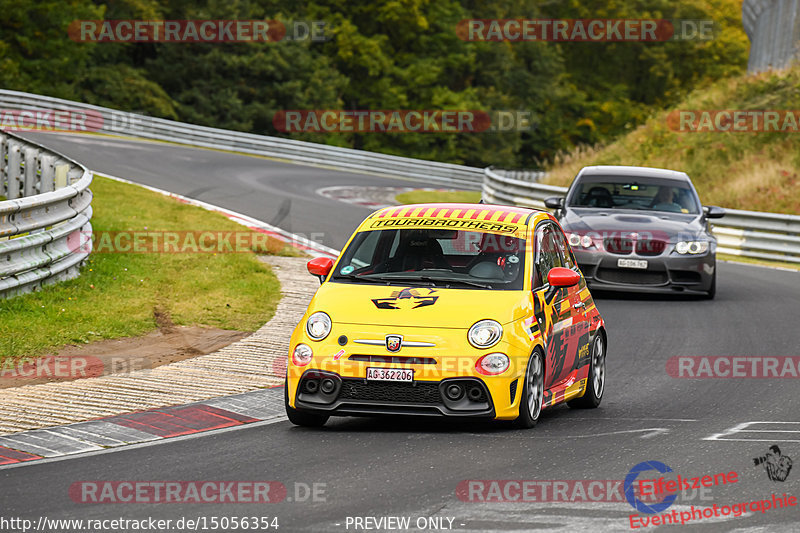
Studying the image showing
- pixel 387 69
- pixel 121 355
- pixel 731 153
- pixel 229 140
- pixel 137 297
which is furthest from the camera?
pixel 387 69

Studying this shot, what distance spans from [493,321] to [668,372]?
12.7ft

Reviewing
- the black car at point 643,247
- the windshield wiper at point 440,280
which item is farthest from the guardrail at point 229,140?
the windshield wiper at point 440,280

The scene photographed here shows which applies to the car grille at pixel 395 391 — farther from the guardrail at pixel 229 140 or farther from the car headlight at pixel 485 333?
the guardrail at pixel 229 140

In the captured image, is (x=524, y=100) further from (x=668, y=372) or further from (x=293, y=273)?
(x=668, y=372)

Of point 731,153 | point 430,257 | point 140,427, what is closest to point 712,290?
point 430,257

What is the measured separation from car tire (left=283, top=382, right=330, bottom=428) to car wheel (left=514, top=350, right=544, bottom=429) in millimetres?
1368

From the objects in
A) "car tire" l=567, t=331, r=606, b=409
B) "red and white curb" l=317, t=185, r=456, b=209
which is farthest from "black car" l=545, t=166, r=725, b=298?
"red and white curb" l=317, t=185, r=456, b=209

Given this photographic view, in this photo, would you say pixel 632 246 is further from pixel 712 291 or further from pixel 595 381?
pixel 595 381

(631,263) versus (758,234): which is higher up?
(631,263)

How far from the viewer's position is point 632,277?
1673cm

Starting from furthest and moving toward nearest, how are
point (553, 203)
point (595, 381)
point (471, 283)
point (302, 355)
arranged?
point (553, 203), point (595, 381), point (471, 283), point (302, 355)

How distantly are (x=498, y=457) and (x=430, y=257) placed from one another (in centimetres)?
220

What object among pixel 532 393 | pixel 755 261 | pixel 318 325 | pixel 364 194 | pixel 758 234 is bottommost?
pixel 755 261

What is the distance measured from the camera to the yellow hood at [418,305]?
8.49 m
